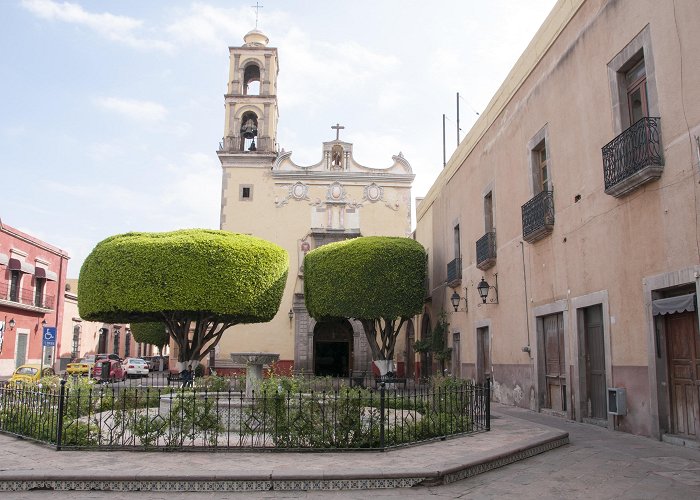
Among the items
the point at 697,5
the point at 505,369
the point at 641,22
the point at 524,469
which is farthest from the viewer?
the point at 505,369

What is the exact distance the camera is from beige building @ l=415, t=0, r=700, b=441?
811 centimetres

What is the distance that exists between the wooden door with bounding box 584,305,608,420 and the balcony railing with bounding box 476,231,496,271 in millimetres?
4883

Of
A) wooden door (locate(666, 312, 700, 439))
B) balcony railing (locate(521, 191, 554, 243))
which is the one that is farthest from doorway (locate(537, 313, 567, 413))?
wooden door (locate(666, 312, 700, 439))

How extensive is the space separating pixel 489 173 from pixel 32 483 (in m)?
13.0

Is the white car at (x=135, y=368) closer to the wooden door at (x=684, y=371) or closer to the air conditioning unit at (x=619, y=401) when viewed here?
the air conditioning unit at (x=619, y=401)

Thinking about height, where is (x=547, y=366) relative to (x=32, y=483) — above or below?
above

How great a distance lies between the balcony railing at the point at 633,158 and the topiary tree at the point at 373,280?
43.0ft

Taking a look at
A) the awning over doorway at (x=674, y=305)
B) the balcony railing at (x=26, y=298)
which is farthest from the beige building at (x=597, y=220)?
the balcony railing at (x=26, y=298)

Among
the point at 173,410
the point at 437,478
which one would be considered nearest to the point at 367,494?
the point at 437,478

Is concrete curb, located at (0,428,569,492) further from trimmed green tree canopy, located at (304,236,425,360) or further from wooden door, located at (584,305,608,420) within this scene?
trimmed green tree canopy, located at (304,236,425,360)

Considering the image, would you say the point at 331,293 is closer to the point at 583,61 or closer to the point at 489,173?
the point at 489,173

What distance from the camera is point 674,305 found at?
8.02 metres

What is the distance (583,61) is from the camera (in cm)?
1084

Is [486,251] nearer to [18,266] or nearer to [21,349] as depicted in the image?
[18,266]
